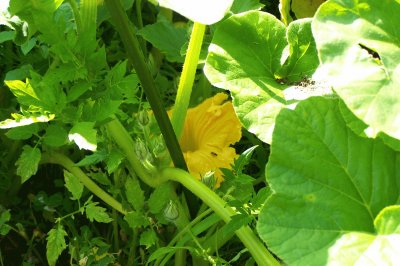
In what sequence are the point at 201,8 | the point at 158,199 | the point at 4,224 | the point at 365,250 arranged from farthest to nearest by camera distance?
the point at 4,224 → the point at 158,199 → the point at 201,8 → the point at 365,250

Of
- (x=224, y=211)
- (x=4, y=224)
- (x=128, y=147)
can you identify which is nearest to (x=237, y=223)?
(x=224, y=211)

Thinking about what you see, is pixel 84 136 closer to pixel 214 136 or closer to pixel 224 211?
pixel 224 211

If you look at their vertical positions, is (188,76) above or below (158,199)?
above

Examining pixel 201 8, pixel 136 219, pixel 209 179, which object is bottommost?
pixel 136 219

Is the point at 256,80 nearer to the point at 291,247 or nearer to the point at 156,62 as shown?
the point at 291,247

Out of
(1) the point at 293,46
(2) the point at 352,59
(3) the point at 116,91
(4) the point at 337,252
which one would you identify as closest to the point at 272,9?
(1) the point at 293,46

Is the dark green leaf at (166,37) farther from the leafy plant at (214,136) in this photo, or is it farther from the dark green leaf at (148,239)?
the dark green leaf at (148,239)

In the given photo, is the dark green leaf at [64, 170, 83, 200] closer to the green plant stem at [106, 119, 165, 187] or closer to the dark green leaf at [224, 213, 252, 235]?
the green plant stem at [106, 119, 165, 187]
